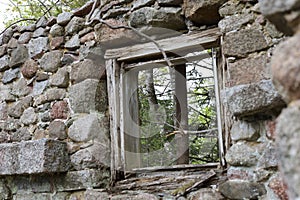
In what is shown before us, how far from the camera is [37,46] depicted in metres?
2.51

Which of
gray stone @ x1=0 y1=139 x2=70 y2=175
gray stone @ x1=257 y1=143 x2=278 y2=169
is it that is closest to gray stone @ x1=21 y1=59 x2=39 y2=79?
gray stone @ x1=0 y1=139 x2=70 y2=175

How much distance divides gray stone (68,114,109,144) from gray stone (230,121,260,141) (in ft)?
2.67

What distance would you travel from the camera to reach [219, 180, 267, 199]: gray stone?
1567mm

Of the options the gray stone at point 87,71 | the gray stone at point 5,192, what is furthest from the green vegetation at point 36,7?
the gray stone at point 5,192

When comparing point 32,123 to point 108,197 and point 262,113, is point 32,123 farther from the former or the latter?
point 262,113

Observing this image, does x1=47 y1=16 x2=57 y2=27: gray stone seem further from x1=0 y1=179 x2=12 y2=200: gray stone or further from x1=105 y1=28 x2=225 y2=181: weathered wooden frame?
x1=0 y1=179 x2=12 y2=200: gray stone

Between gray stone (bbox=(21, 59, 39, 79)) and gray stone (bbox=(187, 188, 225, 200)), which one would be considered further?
gray stone (bbox=(21, 59, 39, 79))

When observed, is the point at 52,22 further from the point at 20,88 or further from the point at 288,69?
the point at 288,69

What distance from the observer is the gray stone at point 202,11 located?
181 cm

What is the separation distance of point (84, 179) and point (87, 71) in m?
0.61

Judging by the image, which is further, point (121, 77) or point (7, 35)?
point (7, 35)

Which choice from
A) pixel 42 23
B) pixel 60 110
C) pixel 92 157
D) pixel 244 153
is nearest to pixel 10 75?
pixel 42 23

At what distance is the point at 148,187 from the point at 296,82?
1521mm

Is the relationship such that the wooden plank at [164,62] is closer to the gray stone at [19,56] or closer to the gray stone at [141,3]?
the gray stone at [141,3]
